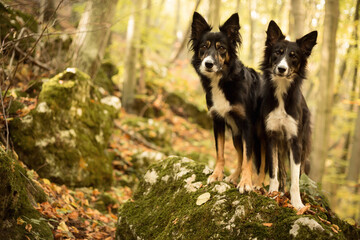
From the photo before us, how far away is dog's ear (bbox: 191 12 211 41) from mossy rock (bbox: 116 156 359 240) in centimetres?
187

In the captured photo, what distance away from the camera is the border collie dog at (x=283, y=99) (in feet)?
12.7

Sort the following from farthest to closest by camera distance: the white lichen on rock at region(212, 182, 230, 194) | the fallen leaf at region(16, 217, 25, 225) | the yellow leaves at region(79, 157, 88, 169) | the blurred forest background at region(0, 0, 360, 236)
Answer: the blurred forest background at region(0, 0, 360, 236)
the yellow leaves at region(79, 157, 88, 169)
the white lichen on rock at region(212, 182, 230, 194)
the fallen leaf at region(16, 217, 25, 225)

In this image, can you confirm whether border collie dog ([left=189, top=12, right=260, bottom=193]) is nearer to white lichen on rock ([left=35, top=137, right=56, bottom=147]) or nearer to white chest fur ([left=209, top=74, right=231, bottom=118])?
white chest fur ([left=209, top=74, right=231, bottom=118])

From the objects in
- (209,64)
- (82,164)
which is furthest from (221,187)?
(82,164)

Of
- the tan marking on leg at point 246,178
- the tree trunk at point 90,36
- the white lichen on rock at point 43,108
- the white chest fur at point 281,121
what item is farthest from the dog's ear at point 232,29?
the tree trunk at point 90,36

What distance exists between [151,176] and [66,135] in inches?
88.3

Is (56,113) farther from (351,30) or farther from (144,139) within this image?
(351,30)

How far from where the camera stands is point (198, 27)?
454cm

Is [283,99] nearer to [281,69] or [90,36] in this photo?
[281,69]

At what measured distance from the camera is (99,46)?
7.36 metres

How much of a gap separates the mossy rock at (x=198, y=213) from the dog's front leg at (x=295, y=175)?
57 cm

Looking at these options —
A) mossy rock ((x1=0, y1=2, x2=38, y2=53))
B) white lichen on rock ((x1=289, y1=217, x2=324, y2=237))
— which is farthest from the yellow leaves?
white lichen on rock ((x1=289, y1=217, x2=324, y2=237))

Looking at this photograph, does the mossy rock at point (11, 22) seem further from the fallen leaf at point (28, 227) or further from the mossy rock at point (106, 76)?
the mossy rock at point (106, 76)

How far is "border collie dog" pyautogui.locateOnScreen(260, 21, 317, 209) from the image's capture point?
12.7 feet
